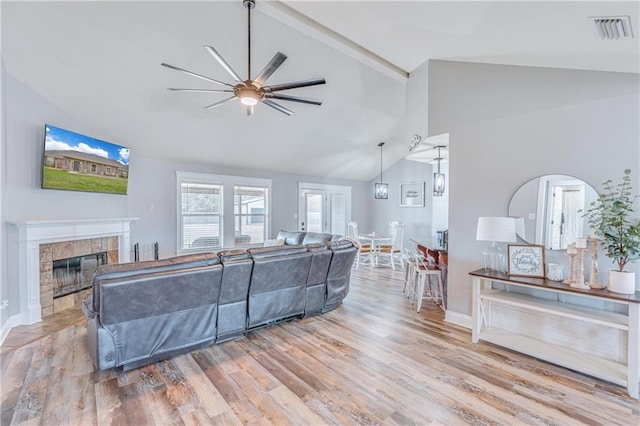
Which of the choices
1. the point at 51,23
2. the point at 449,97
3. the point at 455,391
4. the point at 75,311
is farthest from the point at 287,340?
the point at 51,23

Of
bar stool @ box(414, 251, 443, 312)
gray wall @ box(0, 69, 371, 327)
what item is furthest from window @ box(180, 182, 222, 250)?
bar stool @ box(414, 251, 443, 312)

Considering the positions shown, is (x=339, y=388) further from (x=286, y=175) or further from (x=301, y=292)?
(x=286, y=175)

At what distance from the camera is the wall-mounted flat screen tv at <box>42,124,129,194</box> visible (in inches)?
143

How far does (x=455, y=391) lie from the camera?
7.23ft

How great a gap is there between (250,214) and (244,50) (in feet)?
12.6

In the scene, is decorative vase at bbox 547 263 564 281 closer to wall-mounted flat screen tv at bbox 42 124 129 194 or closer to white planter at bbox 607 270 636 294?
white planter at bbox 607 270 636 294

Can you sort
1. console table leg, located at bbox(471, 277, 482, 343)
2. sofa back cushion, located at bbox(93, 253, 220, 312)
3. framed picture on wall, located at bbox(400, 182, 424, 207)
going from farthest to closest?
framed picture on wall, located at bbox(400, 182, 424, 207) < console table leg, located at bbox(471, 277, 482, 343) < sofa back cushion, located at bbox(93, 253, 220, 312)

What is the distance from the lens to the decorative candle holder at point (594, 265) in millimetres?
2488

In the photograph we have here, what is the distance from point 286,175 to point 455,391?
Answer: 606cm

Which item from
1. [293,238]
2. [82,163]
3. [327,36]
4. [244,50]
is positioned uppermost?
[327,36]

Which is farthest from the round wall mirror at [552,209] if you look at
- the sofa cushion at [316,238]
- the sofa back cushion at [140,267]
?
the sofa back cushion at [140,267]

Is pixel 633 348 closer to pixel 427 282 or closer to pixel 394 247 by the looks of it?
pixel 427 282

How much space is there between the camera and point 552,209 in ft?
9.57

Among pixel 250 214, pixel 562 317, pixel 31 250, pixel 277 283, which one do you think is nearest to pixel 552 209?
pixel 562 317
